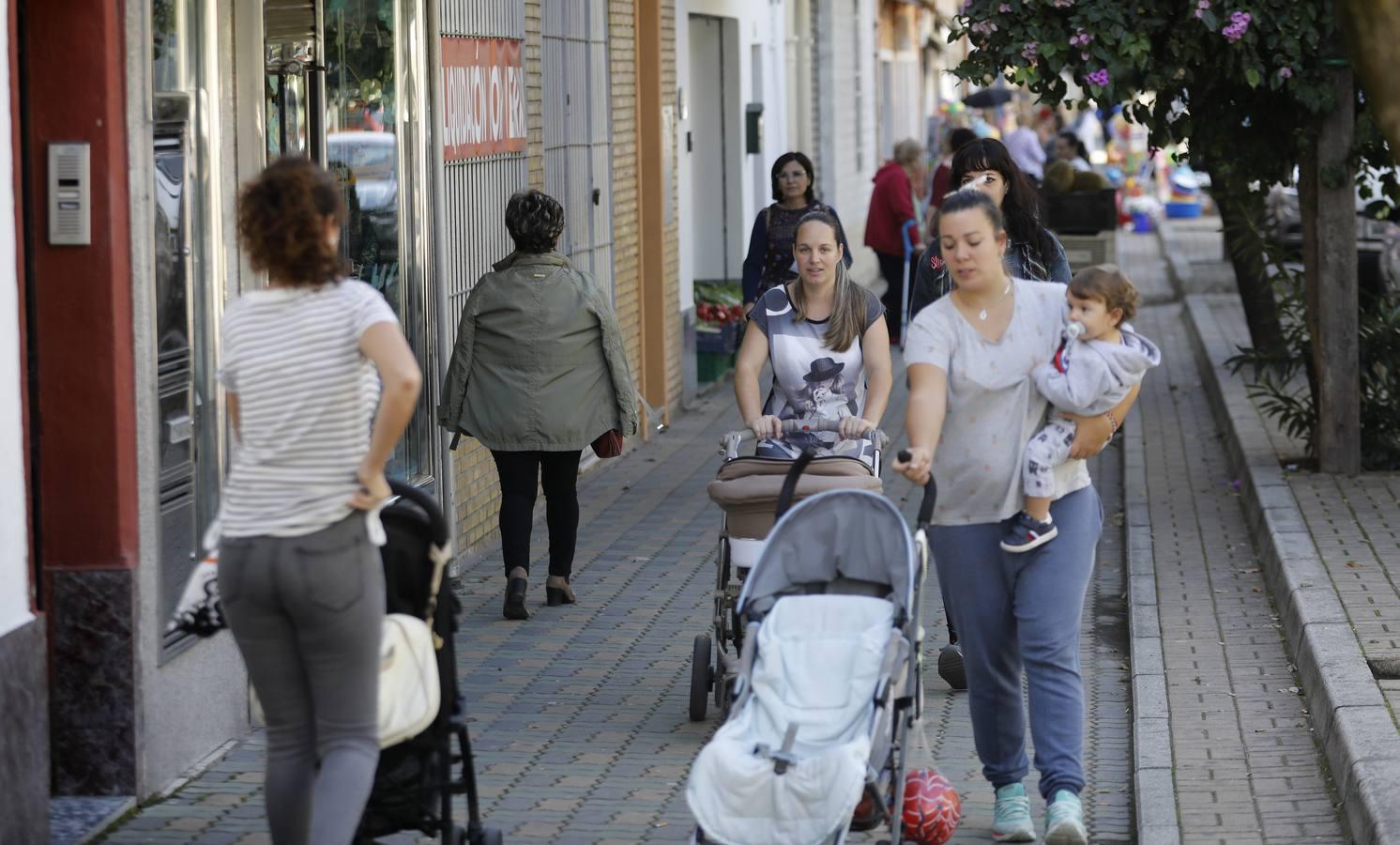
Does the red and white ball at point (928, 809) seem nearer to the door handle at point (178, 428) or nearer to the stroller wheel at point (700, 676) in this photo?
the stroller wheel at point (700, 676)

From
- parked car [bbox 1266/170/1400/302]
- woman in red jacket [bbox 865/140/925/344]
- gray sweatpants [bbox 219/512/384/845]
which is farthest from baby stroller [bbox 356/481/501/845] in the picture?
woman in red jacket [bbox 865/140/925/344]

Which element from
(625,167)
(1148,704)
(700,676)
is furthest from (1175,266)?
(700,676)

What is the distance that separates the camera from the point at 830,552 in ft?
17.3

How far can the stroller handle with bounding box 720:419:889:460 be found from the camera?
6.39m

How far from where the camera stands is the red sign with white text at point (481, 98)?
9711 mm

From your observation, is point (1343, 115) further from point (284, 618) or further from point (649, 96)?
point (284, 618)

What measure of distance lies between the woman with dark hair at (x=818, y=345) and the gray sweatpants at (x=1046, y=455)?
4.99ft

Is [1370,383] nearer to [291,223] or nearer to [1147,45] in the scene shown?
[1147,45]

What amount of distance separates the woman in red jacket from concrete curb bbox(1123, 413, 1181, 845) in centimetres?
853

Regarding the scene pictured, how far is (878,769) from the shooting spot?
5043 millimetres

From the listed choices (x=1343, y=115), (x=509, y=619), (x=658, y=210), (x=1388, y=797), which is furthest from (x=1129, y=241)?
(x=1388, y=797)

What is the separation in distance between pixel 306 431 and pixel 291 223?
440mm

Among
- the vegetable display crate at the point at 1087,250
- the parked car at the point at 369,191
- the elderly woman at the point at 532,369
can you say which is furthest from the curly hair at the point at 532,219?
the vegetable display crate at the point at 1087,250

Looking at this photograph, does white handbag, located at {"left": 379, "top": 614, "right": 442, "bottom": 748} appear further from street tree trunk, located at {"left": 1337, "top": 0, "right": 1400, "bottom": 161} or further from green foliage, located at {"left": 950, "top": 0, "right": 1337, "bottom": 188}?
green foliage, located at {"left": 950, "top": 0, "right": 1337, "bottom": 188}
